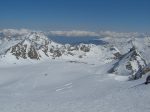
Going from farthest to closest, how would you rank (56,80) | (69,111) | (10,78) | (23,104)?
(10,78), (56,80), (23,104), (69,111)

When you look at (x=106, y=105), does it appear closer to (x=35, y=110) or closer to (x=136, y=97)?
(x=136, y=97)

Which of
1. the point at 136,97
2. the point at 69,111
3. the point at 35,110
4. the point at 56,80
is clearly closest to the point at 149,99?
the point at 136,97

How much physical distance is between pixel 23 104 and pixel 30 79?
8985 centimetres

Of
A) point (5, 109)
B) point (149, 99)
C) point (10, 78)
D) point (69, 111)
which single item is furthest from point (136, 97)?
point (10, 78)

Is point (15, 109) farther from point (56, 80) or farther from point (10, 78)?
point (10, 78)

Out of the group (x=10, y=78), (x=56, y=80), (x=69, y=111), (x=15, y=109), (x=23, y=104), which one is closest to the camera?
(x=69, y=111)

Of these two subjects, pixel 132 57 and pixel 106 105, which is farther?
pixel 132 57

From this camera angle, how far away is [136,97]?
132ft

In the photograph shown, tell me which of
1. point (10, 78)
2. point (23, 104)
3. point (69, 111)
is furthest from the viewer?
point (10, 78)

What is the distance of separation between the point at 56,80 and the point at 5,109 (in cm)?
8806

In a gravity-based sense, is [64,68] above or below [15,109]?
below

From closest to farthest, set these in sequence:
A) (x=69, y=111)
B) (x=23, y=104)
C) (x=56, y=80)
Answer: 1. (x=69, y=111)
2. (x=23, y=104)
3. (x=56, y=80)

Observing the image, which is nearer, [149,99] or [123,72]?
[149,99]

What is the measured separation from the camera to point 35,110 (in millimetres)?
38469
